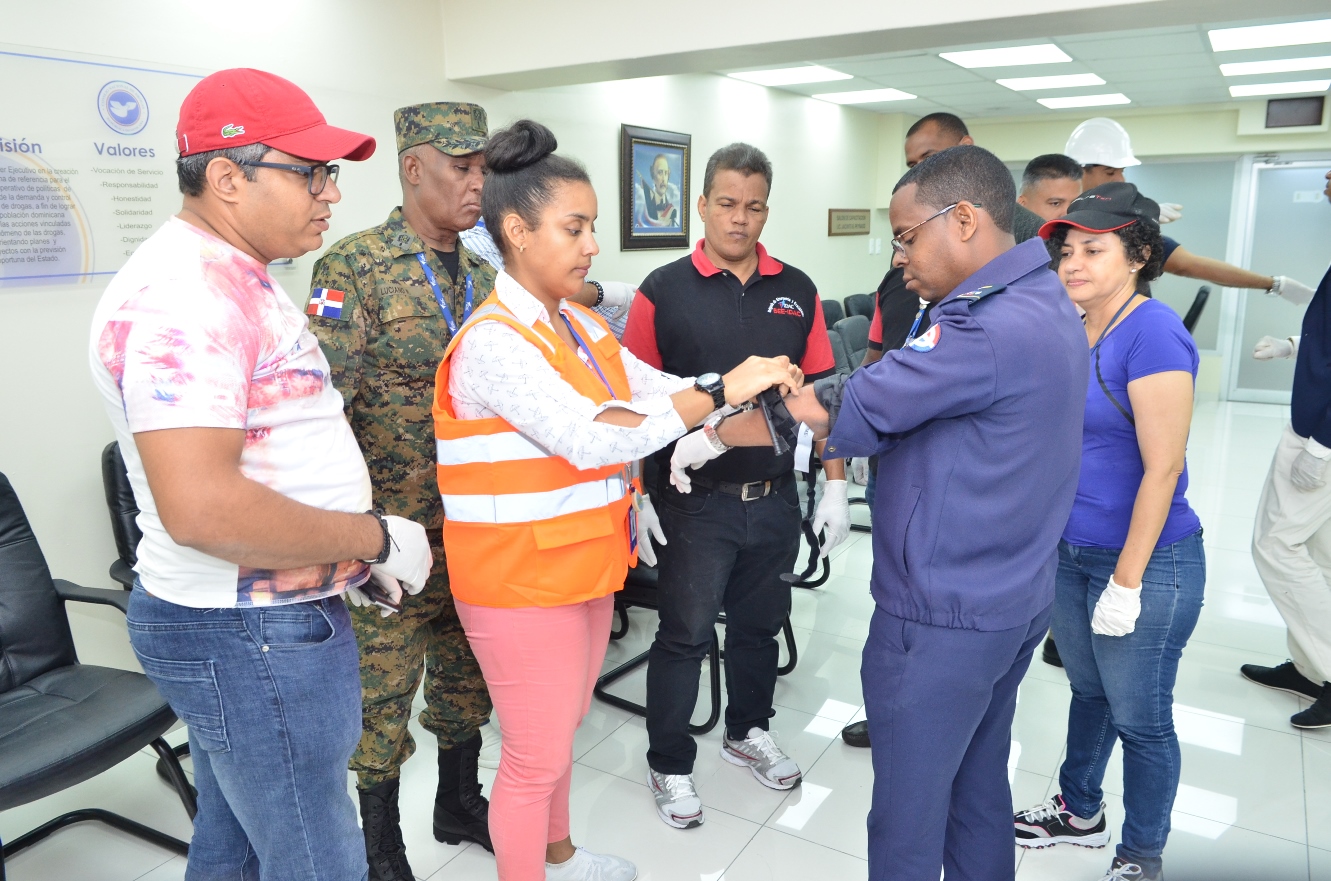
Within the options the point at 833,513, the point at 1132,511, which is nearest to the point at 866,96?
the point at 833,513

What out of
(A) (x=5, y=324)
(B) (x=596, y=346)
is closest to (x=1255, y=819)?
(B) (x=596, y=346)

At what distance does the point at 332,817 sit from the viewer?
1263 millimetres

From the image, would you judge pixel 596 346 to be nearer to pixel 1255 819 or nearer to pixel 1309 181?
pixel 1255 819

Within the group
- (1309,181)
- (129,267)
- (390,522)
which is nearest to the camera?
(129,267)

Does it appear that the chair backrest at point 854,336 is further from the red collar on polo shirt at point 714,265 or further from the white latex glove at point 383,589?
the white latex glove at point 383,589

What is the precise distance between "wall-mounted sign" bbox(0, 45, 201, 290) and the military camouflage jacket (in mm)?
1079

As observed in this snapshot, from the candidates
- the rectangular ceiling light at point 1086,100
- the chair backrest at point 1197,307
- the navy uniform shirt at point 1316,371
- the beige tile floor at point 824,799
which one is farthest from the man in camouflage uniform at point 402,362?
the chair backrest at point 1197,307

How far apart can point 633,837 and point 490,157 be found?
1.68 meters

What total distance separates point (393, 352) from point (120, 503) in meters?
1.18

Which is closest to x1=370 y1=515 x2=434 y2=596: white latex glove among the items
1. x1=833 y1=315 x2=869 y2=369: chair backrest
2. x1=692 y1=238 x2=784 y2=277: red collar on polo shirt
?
x1=692 y1=238 x2=784 y2=277: red collar on polo shirt

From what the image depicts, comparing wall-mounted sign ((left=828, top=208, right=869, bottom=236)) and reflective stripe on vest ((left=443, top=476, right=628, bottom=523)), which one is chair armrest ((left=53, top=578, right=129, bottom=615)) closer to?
reflective stripe on vest ((left=443, top=476, right=628, bottom=523))

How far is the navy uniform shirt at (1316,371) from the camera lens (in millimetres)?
2566

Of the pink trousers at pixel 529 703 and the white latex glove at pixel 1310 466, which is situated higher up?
the white latex glove at pixel 1310 466

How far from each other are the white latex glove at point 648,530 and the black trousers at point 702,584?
0.17ft
